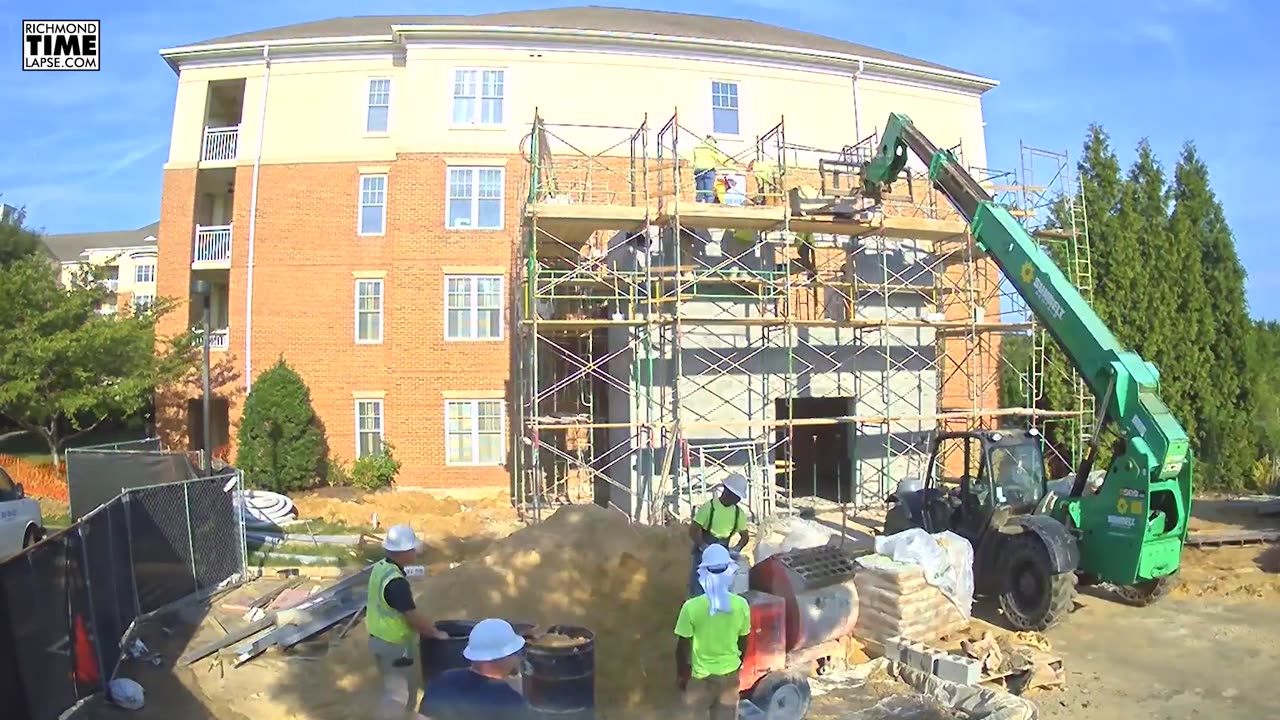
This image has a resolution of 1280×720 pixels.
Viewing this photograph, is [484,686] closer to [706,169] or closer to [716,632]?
[716,632]

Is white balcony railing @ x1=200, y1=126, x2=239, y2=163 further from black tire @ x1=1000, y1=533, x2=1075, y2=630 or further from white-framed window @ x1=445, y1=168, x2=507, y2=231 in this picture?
black tire @ x1=1000, y1=533, x2=1075, y2=630

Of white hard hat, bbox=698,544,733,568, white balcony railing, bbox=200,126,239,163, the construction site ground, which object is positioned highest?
white balcony railing, bbox=200,126,239,163

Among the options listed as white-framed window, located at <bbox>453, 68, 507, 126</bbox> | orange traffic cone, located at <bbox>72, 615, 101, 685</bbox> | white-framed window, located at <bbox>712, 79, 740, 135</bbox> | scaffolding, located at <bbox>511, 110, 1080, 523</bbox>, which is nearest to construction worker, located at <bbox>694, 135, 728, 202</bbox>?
scaffolding, located at <bbox>511, 110, 1080, 523</bbox>

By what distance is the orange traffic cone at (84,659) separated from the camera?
21.0ft

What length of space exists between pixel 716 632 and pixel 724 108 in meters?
19.4

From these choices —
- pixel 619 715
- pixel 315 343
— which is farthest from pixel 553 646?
pixel 315 343

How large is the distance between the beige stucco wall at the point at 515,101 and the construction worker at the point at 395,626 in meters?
17.1

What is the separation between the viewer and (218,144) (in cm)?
2317

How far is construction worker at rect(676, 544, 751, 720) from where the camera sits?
5055mm

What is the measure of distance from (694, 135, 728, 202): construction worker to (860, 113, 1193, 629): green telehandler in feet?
17.1

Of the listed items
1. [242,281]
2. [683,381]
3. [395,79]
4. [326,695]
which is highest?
[395,79]

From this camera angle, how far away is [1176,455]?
866 centimetres

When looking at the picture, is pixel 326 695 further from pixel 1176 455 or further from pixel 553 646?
pixel 1176 455

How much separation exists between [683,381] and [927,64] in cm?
1526
